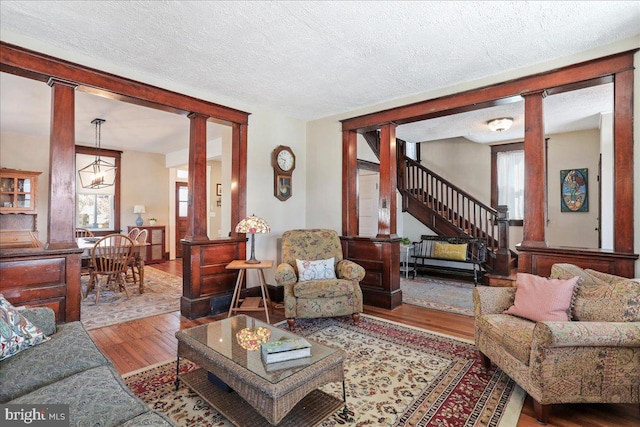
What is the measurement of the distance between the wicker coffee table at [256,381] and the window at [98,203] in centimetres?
641

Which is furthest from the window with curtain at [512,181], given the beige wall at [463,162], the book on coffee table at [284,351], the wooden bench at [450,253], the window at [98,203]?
the window at [98,203]

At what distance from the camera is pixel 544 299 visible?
2.28 m

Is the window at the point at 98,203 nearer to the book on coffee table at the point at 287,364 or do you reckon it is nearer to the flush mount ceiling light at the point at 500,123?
the book on coffee table at the point at 287,364

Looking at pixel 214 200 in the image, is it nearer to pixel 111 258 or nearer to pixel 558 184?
pixel 111 258

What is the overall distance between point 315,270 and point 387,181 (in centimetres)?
151

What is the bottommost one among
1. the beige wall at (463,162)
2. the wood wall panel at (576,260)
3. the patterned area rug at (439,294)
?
the patterned area rug at (439,294)

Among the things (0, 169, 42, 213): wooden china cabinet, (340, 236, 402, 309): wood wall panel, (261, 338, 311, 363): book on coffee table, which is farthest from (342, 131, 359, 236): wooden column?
(0, 169, 42, 213): wooden china cabinet

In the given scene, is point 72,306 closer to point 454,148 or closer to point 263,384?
point 263,384

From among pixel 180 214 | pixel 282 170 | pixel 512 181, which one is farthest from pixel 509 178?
pixel 180 214

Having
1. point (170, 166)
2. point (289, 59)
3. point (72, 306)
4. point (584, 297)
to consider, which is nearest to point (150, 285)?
point (72, 306)

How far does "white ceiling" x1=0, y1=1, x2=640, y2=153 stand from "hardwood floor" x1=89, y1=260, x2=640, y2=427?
2.58 metres

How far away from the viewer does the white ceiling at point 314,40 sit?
7.44 ft

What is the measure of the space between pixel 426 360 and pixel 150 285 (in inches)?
182

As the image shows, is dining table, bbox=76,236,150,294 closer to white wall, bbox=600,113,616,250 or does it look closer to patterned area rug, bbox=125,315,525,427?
patterned area rug, bbox=125,315,525,427
